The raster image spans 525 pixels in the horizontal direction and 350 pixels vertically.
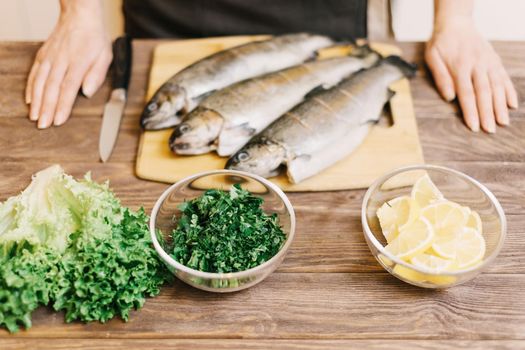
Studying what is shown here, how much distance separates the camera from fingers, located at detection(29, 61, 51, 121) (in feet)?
5.45

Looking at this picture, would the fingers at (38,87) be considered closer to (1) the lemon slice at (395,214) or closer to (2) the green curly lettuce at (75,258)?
(2) the green curly lettuce at (75,258)

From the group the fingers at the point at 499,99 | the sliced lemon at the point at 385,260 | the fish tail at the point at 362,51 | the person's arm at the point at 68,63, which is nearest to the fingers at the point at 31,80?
the person's arm at the point at 68,63

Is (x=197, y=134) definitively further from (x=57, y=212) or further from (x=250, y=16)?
(x=250, y=16)

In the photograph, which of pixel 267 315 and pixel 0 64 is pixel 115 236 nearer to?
pixel 267 315

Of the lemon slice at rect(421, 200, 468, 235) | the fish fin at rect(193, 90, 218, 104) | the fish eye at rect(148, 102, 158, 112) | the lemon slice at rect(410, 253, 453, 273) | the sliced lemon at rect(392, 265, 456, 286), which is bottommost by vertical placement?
the sliced lemon at rect(392, 265, 456, 286)

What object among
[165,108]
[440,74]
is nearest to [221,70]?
[165,108]

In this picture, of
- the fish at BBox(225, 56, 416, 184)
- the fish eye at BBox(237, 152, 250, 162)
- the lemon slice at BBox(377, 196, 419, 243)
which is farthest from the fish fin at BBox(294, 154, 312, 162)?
the lemon slice at BBox(377, 196, 419, 243)

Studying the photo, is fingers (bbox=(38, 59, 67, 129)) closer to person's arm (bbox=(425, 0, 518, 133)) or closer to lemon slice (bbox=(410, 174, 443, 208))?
lemon slice (bbox=(410, 174, 443, 208))

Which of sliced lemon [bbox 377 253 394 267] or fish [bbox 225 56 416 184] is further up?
fish [bbox 225 56 416 184]

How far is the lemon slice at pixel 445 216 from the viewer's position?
49.9 inches

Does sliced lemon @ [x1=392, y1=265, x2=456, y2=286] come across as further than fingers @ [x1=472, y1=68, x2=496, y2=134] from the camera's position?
No

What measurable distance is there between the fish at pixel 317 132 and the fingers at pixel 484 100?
0.25m

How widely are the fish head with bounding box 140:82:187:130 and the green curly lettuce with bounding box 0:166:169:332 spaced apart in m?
0.36

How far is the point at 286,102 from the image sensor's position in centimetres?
162
